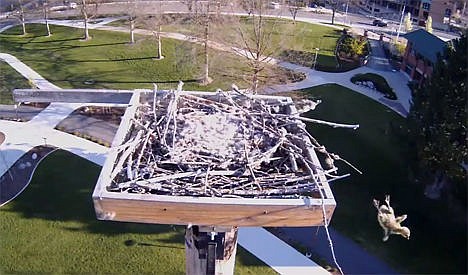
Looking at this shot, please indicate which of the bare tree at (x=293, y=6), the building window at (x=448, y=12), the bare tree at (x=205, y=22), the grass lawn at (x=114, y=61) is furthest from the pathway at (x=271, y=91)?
the building window at (x=448, y=12)

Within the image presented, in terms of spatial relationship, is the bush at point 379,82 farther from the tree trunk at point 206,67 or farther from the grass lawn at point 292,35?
the tree trunk at point 206,67

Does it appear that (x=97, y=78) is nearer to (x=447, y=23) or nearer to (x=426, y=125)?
(x=426, y=125)

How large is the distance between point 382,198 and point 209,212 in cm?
1037

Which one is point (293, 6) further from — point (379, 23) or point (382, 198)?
point (382, 198)

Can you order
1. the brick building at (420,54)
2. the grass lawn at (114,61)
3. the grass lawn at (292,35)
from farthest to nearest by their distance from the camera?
1. the grass lawn at (292,35)
2. the grass lawn at (114,61)
3. the brick building at (420,54)

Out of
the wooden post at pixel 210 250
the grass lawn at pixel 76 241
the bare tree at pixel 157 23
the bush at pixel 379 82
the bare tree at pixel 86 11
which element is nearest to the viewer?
the wooden post at pixel 210 250

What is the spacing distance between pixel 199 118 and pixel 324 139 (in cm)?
1121

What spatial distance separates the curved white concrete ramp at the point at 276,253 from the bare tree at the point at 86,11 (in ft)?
59.9

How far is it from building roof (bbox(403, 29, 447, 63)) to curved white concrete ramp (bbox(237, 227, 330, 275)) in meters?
12.7

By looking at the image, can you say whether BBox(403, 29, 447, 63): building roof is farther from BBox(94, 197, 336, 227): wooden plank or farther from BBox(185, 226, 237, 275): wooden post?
BBox(94, 197, 336, 227): wooden plank

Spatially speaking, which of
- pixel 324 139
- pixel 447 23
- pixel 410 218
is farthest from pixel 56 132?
pixel 447 23

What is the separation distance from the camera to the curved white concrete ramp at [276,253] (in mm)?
11047

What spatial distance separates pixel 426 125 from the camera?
12.8 m

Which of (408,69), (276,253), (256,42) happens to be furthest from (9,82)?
(408,69)
